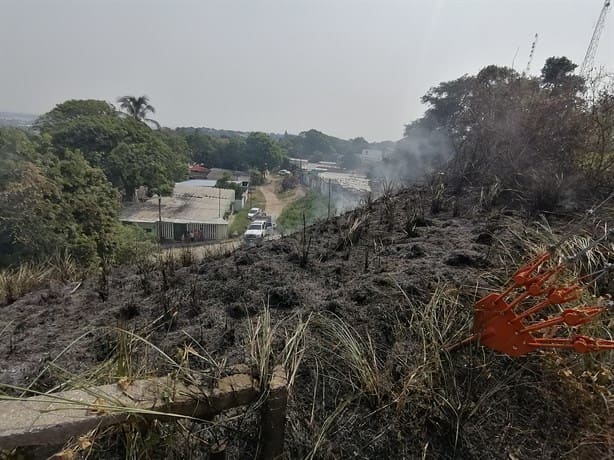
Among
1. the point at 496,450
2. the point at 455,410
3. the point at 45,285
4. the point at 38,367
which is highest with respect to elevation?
the point at 455,410

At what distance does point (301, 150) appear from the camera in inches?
3637

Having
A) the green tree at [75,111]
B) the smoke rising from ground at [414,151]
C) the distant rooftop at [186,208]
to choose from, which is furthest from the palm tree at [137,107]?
the smoke rising from ground at [414,151]

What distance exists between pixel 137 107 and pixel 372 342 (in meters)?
41.9

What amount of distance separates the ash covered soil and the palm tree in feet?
127

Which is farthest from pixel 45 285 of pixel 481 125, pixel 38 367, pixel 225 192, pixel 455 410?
pixel 225 192

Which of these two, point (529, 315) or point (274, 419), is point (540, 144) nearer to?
point (529, 315)

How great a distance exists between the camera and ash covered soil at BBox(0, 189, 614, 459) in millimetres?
1377

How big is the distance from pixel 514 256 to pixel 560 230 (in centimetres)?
93

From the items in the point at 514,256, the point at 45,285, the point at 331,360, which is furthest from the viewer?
the point at 45,285

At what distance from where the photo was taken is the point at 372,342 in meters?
1.79

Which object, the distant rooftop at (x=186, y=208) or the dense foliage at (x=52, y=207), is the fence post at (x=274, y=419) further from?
the distant rooftop at (x=186, y=208)

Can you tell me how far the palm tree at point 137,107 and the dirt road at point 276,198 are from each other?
16066mm

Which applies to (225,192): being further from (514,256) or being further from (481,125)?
(514,256)

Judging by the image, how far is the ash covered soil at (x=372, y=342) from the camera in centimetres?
138
